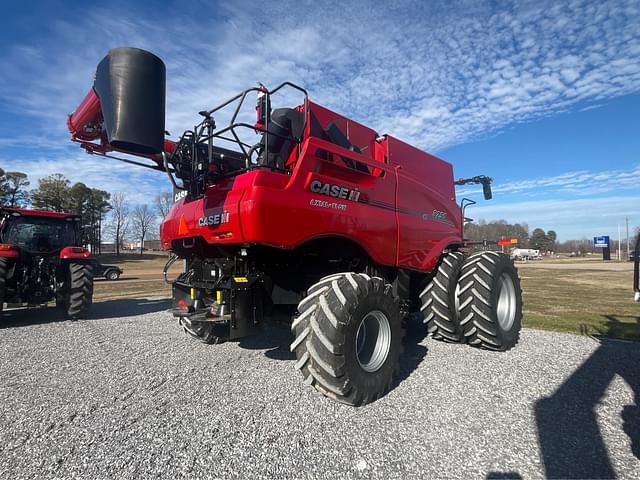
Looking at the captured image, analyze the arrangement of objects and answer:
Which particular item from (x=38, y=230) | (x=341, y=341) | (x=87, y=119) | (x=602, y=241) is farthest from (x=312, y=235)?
(x=602, y=241)

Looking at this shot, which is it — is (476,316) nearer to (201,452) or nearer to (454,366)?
(454,366)

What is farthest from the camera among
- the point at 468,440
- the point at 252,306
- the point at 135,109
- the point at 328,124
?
the point at 328,124

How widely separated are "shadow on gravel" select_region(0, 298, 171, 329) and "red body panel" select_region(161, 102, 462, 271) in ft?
16.6

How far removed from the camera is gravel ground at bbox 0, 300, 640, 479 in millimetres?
2516

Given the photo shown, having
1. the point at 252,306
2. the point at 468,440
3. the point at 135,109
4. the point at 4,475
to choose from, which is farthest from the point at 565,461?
the point at 135,109

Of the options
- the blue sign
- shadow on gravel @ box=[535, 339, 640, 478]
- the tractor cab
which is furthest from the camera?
the blue sign

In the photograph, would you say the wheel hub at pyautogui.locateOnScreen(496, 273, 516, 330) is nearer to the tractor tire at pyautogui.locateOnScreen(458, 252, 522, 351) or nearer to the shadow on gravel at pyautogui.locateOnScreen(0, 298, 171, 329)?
the tractor tire at pyautogui.locateOnScreen(458, 252, 522, 351)

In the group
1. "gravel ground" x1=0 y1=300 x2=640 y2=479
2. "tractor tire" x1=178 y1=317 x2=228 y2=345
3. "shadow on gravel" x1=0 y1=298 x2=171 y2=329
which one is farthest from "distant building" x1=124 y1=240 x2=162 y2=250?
"gravel ground" x1=0 y1=300 x2=640 y2=479

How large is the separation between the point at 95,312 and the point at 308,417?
8450mm

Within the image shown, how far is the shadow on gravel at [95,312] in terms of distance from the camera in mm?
8156

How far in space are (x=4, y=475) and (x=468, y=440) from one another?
3.21 meters

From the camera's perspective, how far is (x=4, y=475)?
2.39 m

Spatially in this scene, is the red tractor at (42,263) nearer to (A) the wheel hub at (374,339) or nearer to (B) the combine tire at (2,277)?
(B) the combine tire at (2,277)

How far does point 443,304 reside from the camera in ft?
17.0
